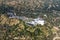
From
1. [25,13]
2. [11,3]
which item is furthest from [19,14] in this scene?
[11,3]

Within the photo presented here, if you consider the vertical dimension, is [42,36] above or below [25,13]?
below

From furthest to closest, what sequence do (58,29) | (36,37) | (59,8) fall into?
(59,8) < (58,29) < (36,37)

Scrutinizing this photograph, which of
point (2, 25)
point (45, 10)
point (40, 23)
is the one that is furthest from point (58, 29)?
point (2, 25)

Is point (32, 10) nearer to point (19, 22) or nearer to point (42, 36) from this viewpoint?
point (19, 22)

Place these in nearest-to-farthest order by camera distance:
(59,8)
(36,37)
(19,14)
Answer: (36,37) → (19,14) → (59,8)

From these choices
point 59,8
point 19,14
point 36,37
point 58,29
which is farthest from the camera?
point 59,8

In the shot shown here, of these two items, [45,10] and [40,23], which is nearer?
[40,23]

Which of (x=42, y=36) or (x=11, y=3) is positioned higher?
(x=11, y=3)

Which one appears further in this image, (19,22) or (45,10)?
(45,10)

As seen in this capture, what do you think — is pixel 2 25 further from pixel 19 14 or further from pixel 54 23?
pixel 54 23
